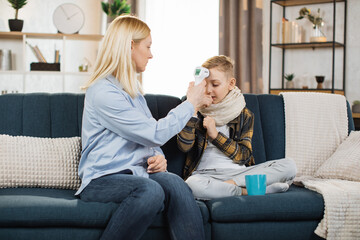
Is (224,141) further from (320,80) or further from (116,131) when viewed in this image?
(320,80)

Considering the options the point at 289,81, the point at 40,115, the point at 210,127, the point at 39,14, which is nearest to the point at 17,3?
the point at 39,14

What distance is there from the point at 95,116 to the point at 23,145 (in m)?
0.45

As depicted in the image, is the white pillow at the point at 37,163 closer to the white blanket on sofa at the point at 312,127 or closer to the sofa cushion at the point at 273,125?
the sofa cushion at the point at 273,125

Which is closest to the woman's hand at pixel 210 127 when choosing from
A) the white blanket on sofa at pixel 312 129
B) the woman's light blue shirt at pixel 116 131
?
the woman's light blue shirt at pixel 116 131

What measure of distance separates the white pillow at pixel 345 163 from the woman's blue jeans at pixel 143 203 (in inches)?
33.1

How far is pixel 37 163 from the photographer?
82.4 inches

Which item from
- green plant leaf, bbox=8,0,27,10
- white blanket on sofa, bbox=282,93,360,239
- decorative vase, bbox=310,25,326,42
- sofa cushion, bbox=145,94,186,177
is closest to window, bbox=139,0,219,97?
decorative vase, bbox=310,25,326,42

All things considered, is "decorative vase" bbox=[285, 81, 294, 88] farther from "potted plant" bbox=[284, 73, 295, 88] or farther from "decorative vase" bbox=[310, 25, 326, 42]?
"decorative vase" bbox=[310, 25, 326, 42]

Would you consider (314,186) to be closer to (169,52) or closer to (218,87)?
(218,87)

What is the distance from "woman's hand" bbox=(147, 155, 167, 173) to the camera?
191cm

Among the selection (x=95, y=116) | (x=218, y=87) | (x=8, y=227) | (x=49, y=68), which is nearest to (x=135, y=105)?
(x=95, y=116)

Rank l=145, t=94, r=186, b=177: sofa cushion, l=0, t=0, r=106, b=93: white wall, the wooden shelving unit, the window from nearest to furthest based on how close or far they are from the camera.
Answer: l=145, t=94, r=186, b=177: sofa cushion → the wooden shelving unit → l=0, t=0, r=106, b=93: white wall → the window

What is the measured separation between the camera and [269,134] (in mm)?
2488

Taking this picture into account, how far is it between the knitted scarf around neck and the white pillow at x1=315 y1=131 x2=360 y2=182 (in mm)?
506
